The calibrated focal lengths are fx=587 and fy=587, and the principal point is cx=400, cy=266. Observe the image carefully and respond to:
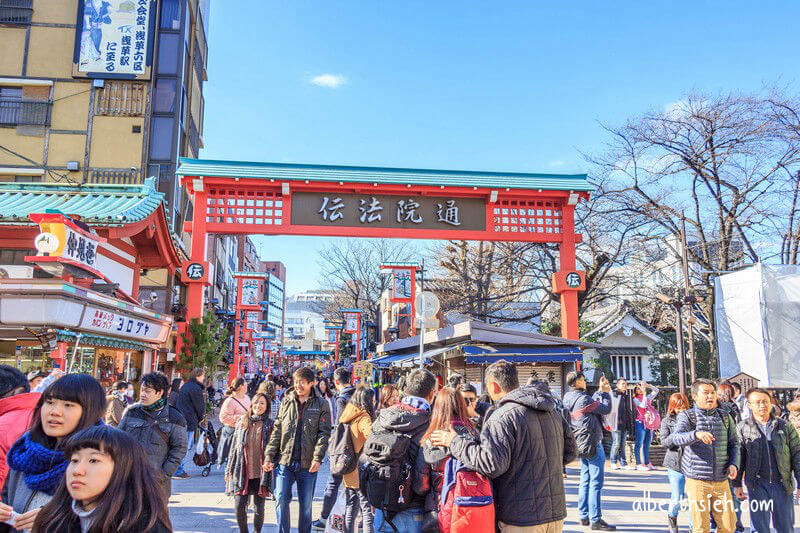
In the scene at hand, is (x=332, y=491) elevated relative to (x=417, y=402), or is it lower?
lower

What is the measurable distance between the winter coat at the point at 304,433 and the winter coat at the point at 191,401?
12.9 ft

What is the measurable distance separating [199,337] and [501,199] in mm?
9168

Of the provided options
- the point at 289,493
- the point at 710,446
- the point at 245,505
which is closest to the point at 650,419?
the point at 710,446

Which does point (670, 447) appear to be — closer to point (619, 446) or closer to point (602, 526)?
point (602, 526)

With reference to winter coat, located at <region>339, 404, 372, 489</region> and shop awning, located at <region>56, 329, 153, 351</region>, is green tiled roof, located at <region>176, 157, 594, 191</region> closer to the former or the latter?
shop awning, located at <region>56, 329, 153, 351</region>

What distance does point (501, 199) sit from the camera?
1702 cm

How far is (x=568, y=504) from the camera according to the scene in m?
8.55

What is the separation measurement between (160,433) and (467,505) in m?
2.81

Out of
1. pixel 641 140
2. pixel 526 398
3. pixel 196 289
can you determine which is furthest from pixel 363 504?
pixel 641 140

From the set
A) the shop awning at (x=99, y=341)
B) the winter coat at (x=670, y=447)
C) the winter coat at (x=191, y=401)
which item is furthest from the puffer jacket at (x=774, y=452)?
the shop awning at (x=99, y=341)

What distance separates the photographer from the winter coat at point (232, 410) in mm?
8641

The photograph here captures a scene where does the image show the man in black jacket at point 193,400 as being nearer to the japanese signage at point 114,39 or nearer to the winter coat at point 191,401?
the winter coat at point 191,401

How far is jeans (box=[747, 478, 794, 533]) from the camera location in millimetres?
5805

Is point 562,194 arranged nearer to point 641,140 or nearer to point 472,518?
point 641,140
